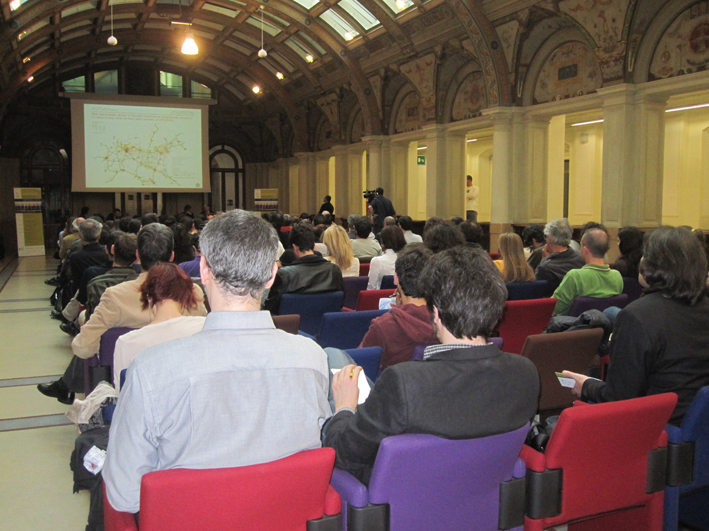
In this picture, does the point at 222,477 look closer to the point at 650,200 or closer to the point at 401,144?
the point at 650,200

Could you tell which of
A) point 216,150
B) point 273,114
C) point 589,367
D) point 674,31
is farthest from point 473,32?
point 216,150

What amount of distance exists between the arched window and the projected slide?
7214mm

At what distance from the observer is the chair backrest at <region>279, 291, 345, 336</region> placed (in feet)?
16.3

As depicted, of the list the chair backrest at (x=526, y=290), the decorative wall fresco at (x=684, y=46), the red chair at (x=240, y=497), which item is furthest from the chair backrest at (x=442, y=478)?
the decorative wall fresco at (x=684, y=46)

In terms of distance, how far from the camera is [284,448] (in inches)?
71.0

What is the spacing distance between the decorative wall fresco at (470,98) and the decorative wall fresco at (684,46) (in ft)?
15.0

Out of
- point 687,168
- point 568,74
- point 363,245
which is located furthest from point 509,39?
point 363,245

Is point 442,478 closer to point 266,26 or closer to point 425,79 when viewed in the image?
point 425,79

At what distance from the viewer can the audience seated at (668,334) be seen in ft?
8.41

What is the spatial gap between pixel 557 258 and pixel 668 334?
3095 mm

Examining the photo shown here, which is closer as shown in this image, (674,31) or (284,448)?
(284,448)

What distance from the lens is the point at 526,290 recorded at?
5312mm

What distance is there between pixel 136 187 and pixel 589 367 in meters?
18.1

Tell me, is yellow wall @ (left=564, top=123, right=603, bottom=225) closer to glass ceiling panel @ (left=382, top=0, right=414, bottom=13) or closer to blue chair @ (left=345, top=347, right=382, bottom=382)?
glass ceiling panel @ (left=382, top=0, right=414, bottom=13)
